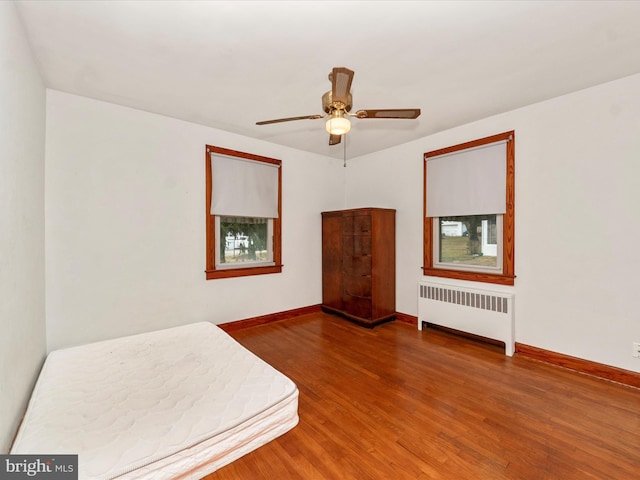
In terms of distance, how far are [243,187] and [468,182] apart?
9.22ft

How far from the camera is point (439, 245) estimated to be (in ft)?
12.5

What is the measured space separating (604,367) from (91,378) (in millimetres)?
4141

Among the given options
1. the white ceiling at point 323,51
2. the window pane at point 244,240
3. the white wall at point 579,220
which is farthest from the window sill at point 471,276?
the window pane at point 244,240

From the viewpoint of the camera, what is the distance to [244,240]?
3.93 metres

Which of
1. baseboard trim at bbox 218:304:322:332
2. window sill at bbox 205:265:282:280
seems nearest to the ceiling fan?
window sill at bbox 205:265:282:280

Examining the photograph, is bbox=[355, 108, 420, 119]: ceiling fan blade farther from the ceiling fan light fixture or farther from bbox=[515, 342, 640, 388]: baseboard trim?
bbox=[515, 342, 640, 388]: baseboard trim

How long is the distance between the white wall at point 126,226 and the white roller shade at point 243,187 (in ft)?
0.56

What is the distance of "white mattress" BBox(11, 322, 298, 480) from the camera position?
1.34 metres

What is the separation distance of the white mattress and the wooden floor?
173 mm

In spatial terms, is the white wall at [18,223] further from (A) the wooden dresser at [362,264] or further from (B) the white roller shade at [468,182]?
(B) the white roller shade at [468,182]

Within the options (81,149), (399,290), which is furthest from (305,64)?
(399,290)

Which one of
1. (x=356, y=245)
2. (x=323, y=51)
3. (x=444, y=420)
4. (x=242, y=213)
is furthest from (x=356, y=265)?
(x=323, y=51)

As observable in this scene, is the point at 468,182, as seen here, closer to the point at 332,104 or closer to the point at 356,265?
the point at 356,265

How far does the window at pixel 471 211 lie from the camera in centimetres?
308
